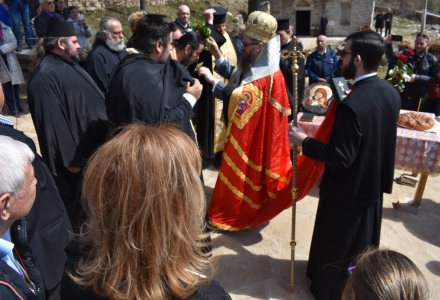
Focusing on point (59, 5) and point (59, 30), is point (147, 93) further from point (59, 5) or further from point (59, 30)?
point (59, 5)

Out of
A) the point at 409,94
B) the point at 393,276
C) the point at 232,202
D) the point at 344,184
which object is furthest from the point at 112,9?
the point at 393,276

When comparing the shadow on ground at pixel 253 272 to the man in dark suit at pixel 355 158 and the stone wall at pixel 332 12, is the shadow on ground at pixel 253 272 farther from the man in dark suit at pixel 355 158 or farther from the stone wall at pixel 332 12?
the stone wall at pixel 332 12

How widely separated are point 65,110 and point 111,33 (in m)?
2.02

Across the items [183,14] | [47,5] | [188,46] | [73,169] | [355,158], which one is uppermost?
[47,5]

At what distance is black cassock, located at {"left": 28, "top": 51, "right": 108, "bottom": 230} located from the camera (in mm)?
3283

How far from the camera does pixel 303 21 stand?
3328cm

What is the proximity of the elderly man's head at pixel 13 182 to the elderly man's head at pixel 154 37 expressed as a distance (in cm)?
148

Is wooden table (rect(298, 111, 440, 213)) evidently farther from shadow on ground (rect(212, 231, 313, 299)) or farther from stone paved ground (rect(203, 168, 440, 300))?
shadow on ground (rect(212, 231, 313, 299))

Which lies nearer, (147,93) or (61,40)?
(147,93)

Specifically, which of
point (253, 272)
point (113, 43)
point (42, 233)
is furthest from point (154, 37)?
point (113, 43)

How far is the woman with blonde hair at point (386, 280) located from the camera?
120 centimetres

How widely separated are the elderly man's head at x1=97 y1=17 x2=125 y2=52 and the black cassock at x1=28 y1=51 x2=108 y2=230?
4.91 feet

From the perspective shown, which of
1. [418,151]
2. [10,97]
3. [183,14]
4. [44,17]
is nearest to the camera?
[418,151]

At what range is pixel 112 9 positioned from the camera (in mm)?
18438
